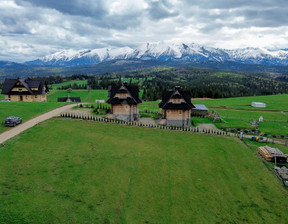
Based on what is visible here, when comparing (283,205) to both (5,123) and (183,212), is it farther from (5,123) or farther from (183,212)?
(5,123)

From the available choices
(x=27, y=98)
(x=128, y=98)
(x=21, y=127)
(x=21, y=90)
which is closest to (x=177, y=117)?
(x=128, y=98)

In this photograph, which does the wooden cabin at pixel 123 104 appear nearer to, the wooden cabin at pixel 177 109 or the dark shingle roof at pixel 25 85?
the wooden cabin at pixel 177 109

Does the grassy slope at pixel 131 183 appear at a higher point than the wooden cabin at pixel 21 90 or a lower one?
lower

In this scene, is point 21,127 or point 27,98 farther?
point 27,98

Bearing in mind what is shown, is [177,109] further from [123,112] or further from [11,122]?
[11,122]

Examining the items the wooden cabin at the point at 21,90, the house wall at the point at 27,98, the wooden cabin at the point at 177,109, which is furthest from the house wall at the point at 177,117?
the house wall at the point at 27,98
